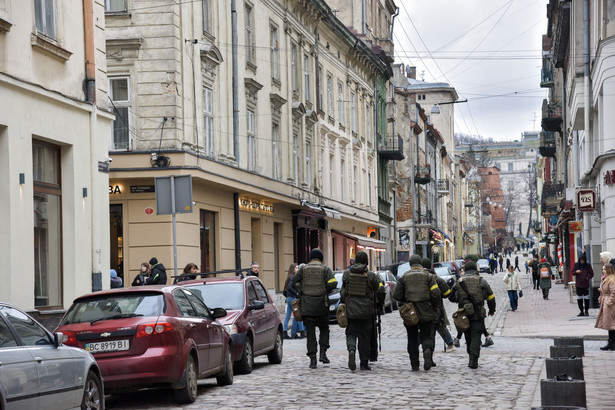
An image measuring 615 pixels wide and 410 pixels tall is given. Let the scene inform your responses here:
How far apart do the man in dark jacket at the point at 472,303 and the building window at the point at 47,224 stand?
6.71m

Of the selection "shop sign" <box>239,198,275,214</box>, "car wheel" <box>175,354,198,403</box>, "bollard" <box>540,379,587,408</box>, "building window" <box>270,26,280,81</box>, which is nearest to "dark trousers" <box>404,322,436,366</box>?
"car wheel" <box>175,354,198,403</box>

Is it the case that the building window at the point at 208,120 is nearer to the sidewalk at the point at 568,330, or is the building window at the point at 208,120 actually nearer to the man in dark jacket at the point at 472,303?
the sidewalk at the point at 568,330

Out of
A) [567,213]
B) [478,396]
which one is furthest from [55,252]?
[567,213]

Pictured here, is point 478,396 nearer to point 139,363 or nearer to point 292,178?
point 139,363

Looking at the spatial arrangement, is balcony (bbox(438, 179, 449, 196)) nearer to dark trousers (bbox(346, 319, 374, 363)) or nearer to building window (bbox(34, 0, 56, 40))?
building window (bbox(34, 0, 56, 40))

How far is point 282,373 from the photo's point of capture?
1516 centimetres

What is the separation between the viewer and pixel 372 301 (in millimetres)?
15461

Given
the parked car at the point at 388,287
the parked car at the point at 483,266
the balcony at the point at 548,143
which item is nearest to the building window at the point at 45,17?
the parked car at the point at 388,287

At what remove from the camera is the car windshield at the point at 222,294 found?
15.4 meters

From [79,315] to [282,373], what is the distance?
414 centimetres

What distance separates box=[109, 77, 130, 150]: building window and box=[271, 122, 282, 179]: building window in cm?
917

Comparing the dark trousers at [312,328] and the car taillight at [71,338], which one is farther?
the dark trousers at [312,328]

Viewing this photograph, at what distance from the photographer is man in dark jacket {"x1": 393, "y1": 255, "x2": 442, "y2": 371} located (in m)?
15.2

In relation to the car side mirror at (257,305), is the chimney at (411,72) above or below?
above
